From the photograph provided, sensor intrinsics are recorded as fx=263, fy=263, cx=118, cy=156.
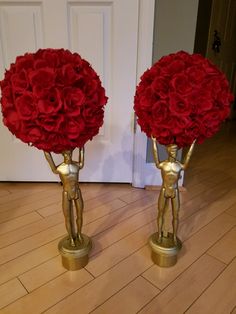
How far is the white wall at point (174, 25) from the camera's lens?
4.57ft

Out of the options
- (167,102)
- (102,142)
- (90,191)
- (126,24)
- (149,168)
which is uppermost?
(126,24)

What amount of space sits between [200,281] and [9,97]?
94 centimetres

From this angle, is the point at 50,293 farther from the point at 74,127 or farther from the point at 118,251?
the point at 74,127

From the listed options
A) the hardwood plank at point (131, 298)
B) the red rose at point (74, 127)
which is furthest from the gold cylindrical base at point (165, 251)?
the red rose at point (74, 127)

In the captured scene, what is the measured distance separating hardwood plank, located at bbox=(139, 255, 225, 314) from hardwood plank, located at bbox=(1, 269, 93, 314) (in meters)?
0.26

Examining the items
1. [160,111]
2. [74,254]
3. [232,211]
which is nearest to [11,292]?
[74,254]

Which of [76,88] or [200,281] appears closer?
[76,88]

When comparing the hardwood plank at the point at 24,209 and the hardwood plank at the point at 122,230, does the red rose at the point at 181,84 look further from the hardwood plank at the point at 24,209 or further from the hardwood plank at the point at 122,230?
the hardwood plank at the point at 24,209

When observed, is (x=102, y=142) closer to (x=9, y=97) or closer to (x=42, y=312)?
(x=9, y=97)

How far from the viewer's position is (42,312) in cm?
88

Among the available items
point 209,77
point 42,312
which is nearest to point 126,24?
point 209,77

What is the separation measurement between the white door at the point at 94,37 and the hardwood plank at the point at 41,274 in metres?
0.73

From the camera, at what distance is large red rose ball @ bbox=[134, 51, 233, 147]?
80 cm

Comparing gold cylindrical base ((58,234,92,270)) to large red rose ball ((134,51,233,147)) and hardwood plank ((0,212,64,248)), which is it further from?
large red rose ball ((134,51,233,147))
